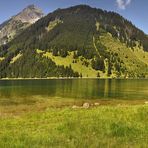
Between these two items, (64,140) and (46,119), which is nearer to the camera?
(64,140)

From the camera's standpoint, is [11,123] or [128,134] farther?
[11,123]

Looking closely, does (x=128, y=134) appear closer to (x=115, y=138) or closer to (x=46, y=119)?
(x=115, y=138)

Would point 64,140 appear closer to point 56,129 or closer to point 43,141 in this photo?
point 43,141

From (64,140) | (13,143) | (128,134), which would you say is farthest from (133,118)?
(13,143)

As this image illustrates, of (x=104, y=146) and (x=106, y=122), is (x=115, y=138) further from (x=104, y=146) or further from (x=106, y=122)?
(x=106, y=122)

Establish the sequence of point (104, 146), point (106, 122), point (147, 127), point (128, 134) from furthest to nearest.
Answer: point (106, 122)
point (147, 127)
point (128, 134)
point (104, 146)

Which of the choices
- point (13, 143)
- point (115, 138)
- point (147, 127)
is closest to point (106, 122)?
point (147, 127)

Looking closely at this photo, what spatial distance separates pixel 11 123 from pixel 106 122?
1092 centimetres

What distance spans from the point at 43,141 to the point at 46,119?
14.9m

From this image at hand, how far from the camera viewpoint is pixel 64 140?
73.5 ft

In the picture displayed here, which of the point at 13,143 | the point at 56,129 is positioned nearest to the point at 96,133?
the point at 56,129

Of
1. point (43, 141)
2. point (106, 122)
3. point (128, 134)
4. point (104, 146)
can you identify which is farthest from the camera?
point (106, 122)

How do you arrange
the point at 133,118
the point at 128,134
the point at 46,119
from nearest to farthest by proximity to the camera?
the point at 128,134
the point at 133,118
the point at 46,119

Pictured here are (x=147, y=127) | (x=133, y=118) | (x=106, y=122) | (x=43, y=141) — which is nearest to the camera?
(x=43, y=141)
